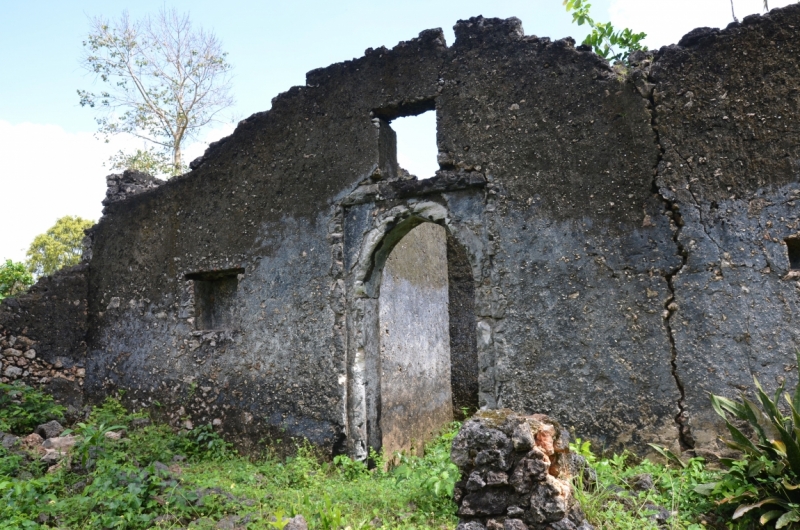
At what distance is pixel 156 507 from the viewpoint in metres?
4.23

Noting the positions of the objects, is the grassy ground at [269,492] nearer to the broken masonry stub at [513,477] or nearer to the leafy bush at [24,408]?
the broken masonry stub at [513,477]

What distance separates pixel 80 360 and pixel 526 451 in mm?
6044

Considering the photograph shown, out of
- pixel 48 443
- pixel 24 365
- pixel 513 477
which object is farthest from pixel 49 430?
pixel 513 477

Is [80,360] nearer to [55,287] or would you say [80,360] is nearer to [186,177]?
[55,287]

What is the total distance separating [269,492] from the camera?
4.62 m

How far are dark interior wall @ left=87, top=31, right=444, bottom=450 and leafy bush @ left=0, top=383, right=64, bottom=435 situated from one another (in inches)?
19.0

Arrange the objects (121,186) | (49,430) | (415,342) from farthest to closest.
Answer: (121,186)
(415,342)
(49,430)

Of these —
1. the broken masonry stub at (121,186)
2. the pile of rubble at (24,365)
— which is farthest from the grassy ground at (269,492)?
Result: the broken masonry stub at (121,186)

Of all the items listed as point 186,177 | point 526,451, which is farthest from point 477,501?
point 186,177

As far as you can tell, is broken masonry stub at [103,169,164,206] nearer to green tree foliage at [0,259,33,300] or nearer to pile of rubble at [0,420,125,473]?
pile of rubble at [0,420,125,473]

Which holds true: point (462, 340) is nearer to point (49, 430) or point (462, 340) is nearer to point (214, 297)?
point (214, 297)

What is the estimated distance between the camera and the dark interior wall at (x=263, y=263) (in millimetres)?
5637

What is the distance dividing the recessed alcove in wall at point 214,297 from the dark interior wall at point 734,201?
4.33 metres

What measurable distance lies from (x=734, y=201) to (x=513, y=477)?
255cm
